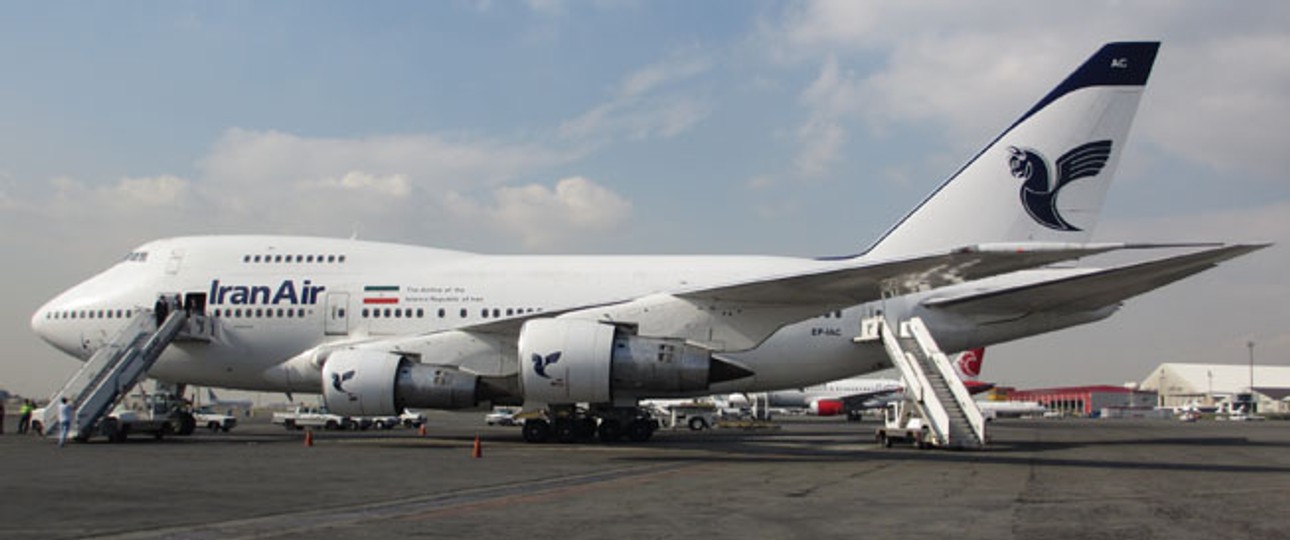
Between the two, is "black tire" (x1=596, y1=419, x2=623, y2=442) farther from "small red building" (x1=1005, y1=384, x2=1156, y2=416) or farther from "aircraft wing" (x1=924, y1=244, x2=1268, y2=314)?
"small red building" (x1=1005, y1=384, x2=1156, y2=416)

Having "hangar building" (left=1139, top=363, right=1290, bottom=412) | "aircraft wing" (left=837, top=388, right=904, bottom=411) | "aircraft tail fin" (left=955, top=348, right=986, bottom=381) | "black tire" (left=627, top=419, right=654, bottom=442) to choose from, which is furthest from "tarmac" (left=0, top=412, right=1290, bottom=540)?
"hangar building" (left=1139, top=363, right=1290, bottom=412)

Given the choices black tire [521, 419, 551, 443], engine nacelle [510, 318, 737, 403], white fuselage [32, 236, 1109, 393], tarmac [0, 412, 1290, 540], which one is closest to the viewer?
tarmac [0, 412, 1290, 540]

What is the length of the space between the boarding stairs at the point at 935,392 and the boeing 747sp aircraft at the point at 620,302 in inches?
37.1

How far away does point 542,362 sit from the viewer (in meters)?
18.5

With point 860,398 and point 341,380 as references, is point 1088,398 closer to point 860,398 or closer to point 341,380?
point 860,398

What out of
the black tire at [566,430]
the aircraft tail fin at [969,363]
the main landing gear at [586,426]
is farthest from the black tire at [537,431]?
the aircraft tail fin at [969,363]

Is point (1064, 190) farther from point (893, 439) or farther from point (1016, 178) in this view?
point (893, 439)

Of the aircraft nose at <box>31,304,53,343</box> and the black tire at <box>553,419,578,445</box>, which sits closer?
the black tire at <box>553,419,578,445</box>

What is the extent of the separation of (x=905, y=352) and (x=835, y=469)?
7.23 metres

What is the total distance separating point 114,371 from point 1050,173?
21549 millimetres

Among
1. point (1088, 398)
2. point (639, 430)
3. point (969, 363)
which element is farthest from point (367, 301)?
point (1088, 398)

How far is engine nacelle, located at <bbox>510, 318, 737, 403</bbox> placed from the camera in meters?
18.4

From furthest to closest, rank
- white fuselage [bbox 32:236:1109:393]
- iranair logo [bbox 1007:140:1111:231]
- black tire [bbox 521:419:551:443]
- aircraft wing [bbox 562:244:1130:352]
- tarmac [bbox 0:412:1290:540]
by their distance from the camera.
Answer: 1. black tire [bbox 521:419:551:443]
2. white fuselage [bbox 32:236:1109:393]
3. iranair logo [bbox 1007:140:1111:231]
4. aircraft wing [bbox 562:244:1130:352]
5. tarmac [bbox 0:412:1290:540]

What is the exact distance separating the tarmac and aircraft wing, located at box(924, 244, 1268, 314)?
3.40m
